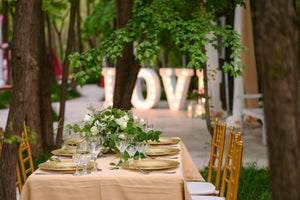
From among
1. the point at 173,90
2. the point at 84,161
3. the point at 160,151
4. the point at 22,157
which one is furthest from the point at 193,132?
the point at 84,161

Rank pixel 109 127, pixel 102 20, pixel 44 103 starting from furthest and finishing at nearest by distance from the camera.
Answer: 1. pixel 102 20
2. pixel 44 103
3. pixel 109 127

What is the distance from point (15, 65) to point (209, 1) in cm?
324

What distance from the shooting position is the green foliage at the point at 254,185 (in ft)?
16.1

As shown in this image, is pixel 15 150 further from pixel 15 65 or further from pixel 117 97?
pixel 117 97

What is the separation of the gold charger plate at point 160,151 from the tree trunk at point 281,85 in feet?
7.17

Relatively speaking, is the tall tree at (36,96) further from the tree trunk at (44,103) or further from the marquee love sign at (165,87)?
the marquee love sign at (165,87)

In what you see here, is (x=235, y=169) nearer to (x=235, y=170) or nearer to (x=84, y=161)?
(x=235, y=170)

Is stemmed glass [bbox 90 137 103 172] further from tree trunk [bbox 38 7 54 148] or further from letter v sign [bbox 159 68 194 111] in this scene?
letter v sign [bbox 159 68 194 111]

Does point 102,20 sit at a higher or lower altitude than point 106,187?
higher

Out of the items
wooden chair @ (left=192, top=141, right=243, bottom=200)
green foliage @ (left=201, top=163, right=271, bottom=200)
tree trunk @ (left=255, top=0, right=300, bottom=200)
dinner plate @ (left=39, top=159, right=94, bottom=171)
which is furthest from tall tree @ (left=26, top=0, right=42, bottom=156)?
tree trunk @ (left=255, top=0, right=300, bottom=200)

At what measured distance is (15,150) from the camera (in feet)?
10.3

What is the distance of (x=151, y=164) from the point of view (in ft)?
11.6

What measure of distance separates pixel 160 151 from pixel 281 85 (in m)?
2.41

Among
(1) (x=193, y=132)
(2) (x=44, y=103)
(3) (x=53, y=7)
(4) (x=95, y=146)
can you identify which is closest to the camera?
(4) (x=95, y=146)
